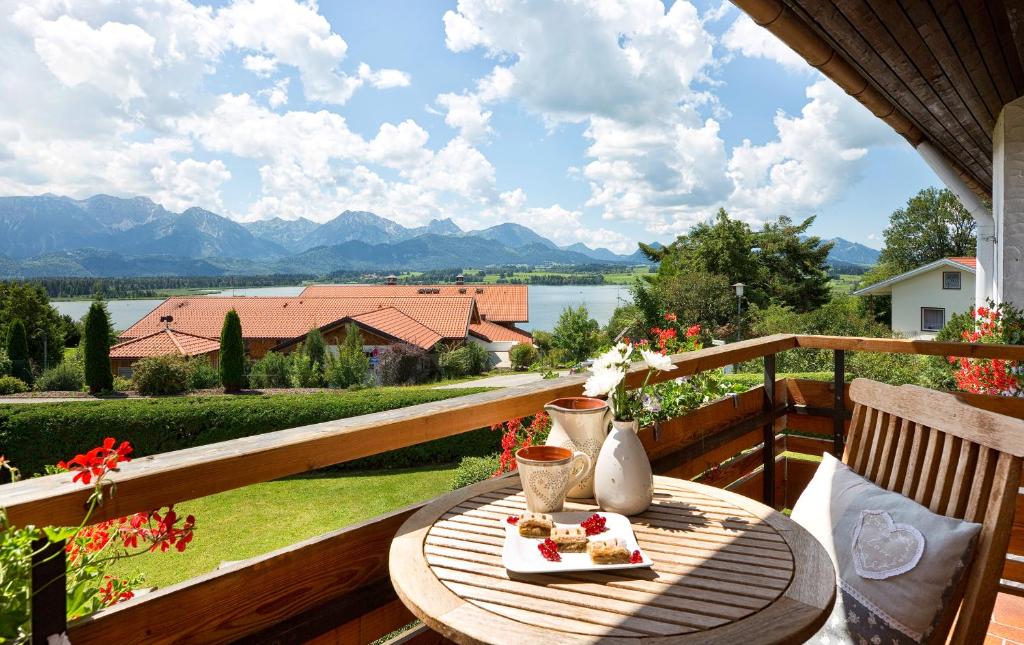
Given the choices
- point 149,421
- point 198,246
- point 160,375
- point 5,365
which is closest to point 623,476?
point 149,421

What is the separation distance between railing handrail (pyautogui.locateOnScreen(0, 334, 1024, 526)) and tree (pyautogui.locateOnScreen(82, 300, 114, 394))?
23.7m

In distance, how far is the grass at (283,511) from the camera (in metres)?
7.31

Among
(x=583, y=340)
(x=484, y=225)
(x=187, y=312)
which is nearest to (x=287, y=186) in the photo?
(x=187, y=312)

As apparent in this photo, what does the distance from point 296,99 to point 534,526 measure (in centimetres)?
6395

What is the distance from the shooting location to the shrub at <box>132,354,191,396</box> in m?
19.8

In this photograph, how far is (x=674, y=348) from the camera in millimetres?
3719

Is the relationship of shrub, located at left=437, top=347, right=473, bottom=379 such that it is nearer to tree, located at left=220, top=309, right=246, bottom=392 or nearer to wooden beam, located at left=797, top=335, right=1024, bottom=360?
tree, located at left=220, top=309, right=246, bottom=392

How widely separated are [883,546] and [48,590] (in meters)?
1.45

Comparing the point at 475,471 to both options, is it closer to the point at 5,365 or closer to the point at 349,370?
the point at 349,370

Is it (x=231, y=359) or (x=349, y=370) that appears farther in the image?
(x=349, y=370)

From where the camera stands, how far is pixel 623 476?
3.90ft

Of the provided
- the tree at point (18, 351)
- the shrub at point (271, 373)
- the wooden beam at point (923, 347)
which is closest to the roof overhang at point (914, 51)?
the wooden beam at point (923, 347)

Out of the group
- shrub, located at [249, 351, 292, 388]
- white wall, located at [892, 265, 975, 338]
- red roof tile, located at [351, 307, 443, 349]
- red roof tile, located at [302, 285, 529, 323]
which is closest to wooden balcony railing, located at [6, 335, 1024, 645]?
shrub, located at [249, 351, 292, 388]

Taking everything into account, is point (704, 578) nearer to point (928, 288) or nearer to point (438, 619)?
point (438, 619)
